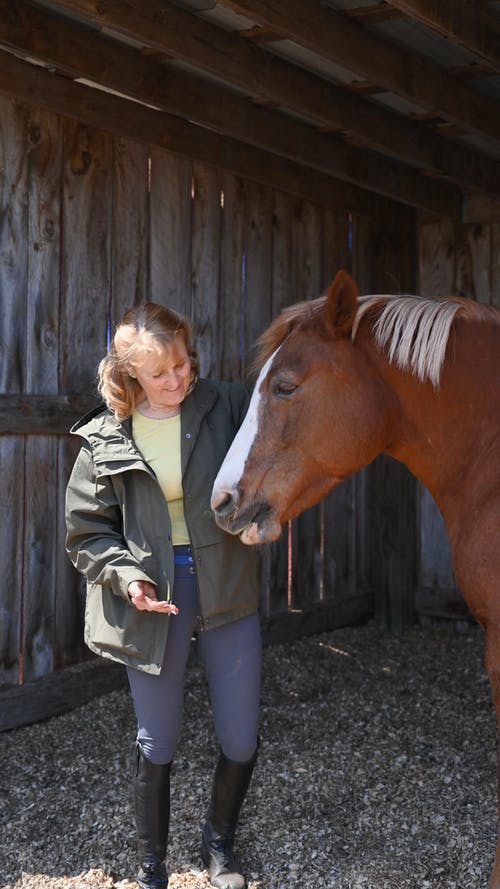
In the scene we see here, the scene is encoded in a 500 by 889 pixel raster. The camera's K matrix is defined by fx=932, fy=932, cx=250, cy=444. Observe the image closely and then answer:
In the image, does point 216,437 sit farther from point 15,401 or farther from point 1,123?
point 1,123

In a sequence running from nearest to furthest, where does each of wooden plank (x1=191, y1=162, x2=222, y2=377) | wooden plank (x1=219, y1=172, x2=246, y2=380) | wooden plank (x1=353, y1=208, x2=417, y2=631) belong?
wooden plank (x1=191, y1=162, x2=222, y2=377) < wooden plank (x1=219, y1=172, x2=246, y2=380) < wooden plank (x1=353, y1=208, x2=417, y2=631)

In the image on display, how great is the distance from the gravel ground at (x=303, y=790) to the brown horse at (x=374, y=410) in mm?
1000

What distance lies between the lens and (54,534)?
4.16 meters

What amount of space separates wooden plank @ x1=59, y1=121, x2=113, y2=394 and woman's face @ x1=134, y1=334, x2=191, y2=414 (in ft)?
4.96

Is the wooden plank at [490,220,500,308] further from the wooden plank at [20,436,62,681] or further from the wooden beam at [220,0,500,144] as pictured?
the wooden plank at [20,436,62,681]

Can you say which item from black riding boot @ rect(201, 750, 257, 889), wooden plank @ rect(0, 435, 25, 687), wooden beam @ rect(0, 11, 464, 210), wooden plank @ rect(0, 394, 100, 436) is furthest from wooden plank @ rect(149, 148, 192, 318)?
black riding boot @ rect(201, 750, 257, 889)

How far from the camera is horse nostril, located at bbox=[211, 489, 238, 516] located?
8.32ft

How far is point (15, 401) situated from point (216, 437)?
4.63ft

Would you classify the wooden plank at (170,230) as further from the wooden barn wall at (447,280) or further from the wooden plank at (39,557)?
the wooden barn wall at (447,280)

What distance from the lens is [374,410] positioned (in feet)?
8.81

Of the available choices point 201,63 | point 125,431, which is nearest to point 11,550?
point 125,431

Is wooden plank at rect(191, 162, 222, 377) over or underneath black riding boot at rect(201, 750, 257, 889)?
over

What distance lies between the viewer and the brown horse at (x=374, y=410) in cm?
261

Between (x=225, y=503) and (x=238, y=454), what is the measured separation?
0.15 m
